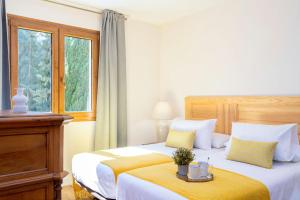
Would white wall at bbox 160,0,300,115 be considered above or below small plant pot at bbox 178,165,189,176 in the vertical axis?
above

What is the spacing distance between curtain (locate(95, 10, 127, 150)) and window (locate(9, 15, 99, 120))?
146 millimetres

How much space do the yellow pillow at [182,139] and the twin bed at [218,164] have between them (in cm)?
10

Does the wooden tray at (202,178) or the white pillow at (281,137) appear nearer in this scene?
the wooden tray at (202,178)

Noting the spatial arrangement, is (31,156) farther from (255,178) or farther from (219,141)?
(219,141)

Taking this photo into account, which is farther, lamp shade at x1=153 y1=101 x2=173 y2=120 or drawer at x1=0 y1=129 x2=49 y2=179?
lamp shade at x1=153 y1=101 x2=173 y2=120

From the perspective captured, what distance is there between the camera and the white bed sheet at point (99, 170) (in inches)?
89.5

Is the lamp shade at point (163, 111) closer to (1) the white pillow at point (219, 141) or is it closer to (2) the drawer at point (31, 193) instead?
(1) the white pillow at point (219, 141)

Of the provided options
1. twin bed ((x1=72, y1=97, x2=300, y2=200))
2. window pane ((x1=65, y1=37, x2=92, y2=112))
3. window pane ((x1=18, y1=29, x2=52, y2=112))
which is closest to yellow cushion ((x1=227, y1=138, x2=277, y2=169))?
twin bed ((x1=72, y1=97, x2=300, y2=200))

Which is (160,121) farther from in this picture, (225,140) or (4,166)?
(4,166)

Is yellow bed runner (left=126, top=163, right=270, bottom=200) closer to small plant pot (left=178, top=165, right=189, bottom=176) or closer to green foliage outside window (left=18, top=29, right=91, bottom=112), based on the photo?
small plant pot (left=178, top=165, right=189, bottom=176)

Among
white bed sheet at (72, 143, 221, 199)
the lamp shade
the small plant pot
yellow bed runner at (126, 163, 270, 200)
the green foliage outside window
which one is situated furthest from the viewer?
the lamp shade

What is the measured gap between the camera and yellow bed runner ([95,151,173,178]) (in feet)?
7.59

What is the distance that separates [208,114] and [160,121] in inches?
32.9

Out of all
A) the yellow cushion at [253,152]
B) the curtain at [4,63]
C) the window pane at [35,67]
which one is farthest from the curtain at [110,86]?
the yellow cushion at [253,152]
